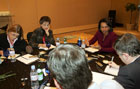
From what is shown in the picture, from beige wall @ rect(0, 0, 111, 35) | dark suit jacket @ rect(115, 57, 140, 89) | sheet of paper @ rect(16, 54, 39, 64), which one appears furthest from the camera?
beige wall @ rect(0, 0, 111, 35)

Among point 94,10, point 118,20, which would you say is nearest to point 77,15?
point 94,10

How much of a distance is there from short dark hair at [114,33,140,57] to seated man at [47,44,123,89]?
2.25 ft

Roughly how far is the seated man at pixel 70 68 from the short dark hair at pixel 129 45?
2.25 ft

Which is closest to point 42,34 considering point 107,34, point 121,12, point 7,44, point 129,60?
point 7,44

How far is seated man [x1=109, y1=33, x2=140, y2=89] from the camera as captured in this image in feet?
3.56

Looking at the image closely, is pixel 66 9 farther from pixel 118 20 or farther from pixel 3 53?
pixel 3 53

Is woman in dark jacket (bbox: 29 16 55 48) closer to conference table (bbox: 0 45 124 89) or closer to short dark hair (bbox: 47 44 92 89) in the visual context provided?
conference table (bbox: 0 45 124 89)

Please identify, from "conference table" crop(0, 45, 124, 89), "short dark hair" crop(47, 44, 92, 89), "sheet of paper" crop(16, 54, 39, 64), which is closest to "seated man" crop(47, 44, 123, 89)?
"short dark hair" crop(47, 44, 92, 89)

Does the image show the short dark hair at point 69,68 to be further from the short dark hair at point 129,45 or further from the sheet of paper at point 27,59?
the sheet of paper at point 27,59

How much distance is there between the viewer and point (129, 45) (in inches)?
50.0

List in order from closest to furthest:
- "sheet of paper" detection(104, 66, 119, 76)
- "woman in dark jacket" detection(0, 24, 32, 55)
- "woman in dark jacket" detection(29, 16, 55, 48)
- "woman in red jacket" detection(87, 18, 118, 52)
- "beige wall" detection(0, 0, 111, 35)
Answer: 1. "sheet of paper" detection(104, 66, 119, 76)
2. "woman in dark jacket" detection(0, 24, 32, 55)
3. "woman in red jacket" detection(87, 18, 118, 52)
4. "woman in dark jacket" detection(29, 16, 55, 48)
5. "beige wall" detection(0, 0, 111, 35)

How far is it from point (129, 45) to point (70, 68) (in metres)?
0.80

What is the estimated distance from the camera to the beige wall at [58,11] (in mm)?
5367

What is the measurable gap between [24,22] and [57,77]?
17.4 ft
